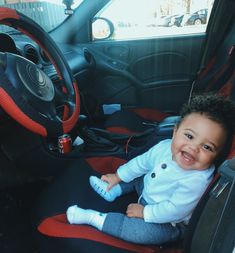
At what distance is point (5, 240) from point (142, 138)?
675 mm

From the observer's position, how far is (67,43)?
2.21 meters

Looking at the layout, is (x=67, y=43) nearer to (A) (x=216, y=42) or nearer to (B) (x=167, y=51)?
(B) (x=167, y=51)

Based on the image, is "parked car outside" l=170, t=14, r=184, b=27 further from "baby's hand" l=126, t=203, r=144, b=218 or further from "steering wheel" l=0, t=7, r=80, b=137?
"baby's hand" l=126, t=203, r=144, b=218

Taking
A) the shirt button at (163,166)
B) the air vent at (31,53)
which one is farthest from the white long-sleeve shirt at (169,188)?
the air vent at (31,53)

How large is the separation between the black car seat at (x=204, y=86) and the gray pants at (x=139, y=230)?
67 cm

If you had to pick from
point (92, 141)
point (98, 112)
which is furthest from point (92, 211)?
point (98, 112)

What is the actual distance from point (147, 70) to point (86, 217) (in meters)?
1.47

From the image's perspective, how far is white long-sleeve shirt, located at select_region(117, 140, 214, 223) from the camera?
1.00 m

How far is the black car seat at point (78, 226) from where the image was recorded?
0.95 meters

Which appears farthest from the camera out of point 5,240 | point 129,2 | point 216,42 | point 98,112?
point 98,112

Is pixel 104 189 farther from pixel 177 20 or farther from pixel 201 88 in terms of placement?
pixel 177 20

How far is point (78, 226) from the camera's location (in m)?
1.01

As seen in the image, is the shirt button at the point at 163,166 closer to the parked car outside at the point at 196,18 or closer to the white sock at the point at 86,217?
the white sock at the point at 86,217

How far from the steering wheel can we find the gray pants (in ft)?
1.03
